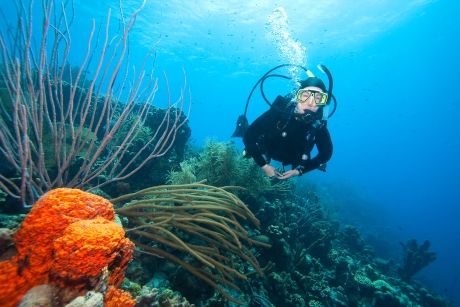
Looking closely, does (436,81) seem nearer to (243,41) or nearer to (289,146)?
(243,41)

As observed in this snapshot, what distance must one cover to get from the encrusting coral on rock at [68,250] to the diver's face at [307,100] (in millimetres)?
3994

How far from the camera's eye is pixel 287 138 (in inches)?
203

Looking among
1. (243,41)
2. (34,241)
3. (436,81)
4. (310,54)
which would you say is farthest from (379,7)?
(436,81)

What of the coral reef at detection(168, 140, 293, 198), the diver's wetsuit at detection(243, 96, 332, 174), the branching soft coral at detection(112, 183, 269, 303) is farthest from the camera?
the coral reef at detection(168, 140, 293, 198)

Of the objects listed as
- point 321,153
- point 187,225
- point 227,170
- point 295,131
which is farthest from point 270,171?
point 187,225

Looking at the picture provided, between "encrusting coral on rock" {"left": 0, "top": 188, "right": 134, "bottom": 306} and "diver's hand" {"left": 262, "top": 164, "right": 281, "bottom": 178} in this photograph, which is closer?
"encrusting coral on rock" {"left": 0, "top": 188, "right": 134, "bottom": 306}

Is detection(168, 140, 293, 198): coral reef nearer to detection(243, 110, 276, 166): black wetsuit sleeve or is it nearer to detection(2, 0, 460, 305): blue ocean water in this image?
detection(2, 0, 460, 305): blue ocean water

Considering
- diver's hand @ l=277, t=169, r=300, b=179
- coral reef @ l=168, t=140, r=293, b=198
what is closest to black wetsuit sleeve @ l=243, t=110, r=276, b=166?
diver's hand @ l=277, t=169, r=300, b=179

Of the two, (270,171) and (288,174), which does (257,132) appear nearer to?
(270,171)

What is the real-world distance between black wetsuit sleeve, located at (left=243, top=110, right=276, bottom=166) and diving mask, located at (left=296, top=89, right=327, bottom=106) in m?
0.58

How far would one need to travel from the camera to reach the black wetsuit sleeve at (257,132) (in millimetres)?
5160

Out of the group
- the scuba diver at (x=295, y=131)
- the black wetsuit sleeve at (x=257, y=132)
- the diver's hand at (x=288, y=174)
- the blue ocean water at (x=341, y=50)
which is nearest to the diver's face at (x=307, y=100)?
the scuba diver at (x=295, y=131)

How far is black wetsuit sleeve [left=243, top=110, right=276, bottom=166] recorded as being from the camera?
516 cm

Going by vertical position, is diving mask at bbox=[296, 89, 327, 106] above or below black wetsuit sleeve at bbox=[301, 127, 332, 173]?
above
